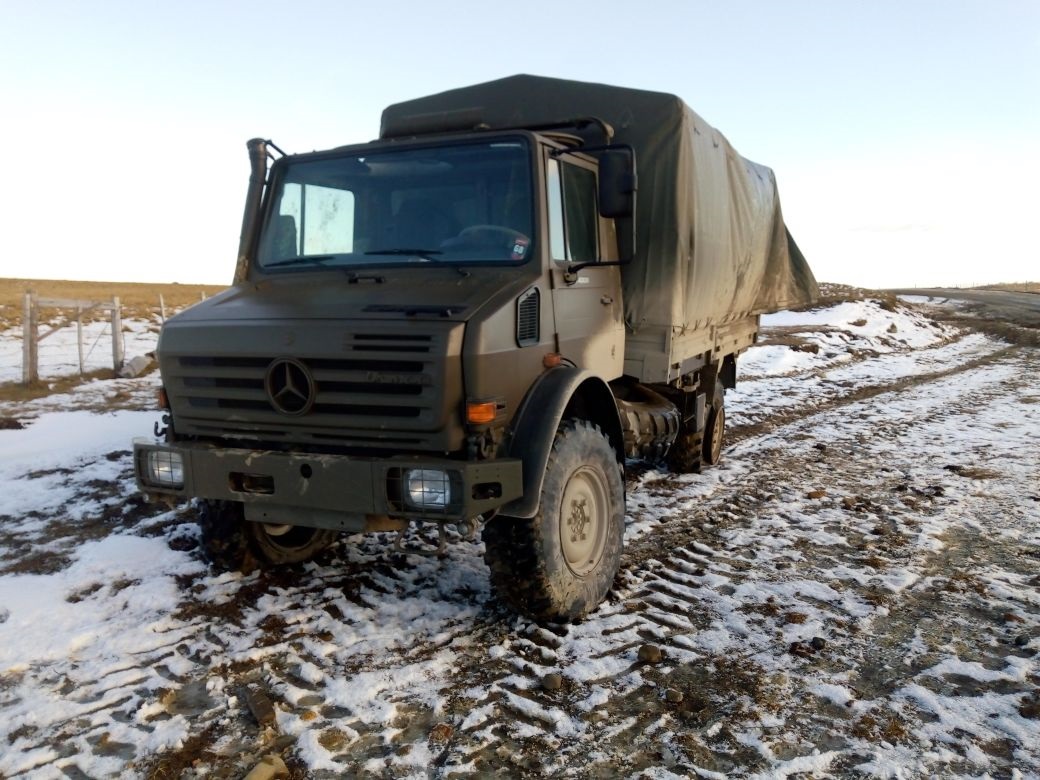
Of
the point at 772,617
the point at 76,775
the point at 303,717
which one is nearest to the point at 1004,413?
the point at 772,617

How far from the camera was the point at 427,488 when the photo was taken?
373cm

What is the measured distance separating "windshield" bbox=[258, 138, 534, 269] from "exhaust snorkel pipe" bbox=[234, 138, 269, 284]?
0.30ft

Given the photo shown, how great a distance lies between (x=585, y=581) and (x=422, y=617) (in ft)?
3.09

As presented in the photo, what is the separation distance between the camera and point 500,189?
4.56 m

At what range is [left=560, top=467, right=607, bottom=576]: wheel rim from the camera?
4391 mm

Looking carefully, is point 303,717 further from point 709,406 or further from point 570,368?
point 709,406

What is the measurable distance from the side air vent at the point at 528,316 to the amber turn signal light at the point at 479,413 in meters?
0.45

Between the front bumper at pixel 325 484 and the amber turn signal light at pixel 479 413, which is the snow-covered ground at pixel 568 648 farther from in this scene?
the amber turn signal light at pixel 479 413

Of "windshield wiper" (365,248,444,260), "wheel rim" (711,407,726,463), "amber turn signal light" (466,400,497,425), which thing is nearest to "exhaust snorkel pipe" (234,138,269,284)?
"windshield wiper" (365,248,444,260)

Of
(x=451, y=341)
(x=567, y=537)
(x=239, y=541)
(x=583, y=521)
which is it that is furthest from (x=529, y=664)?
(x=239, y=541)

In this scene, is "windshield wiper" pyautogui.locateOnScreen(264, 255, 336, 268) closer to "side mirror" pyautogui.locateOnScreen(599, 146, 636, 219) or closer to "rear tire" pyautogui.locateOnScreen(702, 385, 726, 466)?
"side mirror" pyautogui.locateOnScreen(599, 146, 636, 219)

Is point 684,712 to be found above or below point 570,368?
below

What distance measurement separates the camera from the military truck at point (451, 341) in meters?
3.82

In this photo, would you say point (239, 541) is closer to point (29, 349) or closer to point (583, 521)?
point (583, 521)
